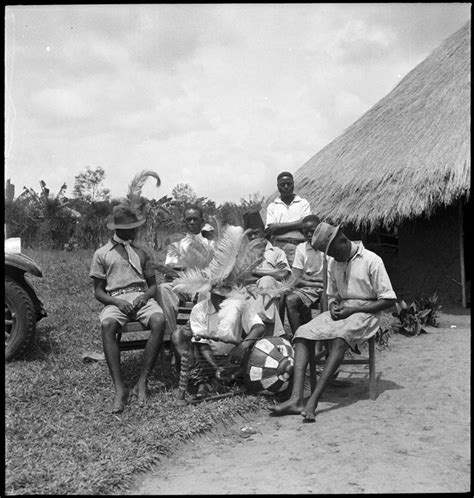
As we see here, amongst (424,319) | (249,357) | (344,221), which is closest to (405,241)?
(344,221)

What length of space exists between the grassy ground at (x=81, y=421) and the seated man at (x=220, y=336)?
0.25 m

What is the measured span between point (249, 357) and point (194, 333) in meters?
0.46

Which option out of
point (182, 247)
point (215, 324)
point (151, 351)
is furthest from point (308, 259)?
point (151, 351)

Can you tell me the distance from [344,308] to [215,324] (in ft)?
3.26

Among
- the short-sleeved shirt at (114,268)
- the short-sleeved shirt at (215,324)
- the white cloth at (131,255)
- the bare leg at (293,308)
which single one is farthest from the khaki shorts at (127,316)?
the bare leg at (293,308)

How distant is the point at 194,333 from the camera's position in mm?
4430

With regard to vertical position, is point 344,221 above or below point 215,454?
above

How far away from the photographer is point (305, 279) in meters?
5.38

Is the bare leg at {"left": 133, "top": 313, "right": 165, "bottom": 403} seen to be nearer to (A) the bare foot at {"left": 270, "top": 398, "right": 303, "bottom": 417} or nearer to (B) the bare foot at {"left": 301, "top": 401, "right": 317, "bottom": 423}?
(A) the bare foot at {"left": 270, "top": 398, "right": 303, "bottom": 417}

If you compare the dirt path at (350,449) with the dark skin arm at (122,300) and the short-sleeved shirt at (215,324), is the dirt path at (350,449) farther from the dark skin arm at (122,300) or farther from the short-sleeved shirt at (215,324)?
the dark skin arm at (122,300)

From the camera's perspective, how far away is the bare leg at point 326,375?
4.01m

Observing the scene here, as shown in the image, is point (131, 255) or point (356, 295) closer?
point (356, 295)

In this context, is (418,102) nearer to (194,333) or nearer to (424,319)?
(424,319)

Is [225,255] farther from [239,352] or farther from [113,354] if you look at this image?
[113,354]
